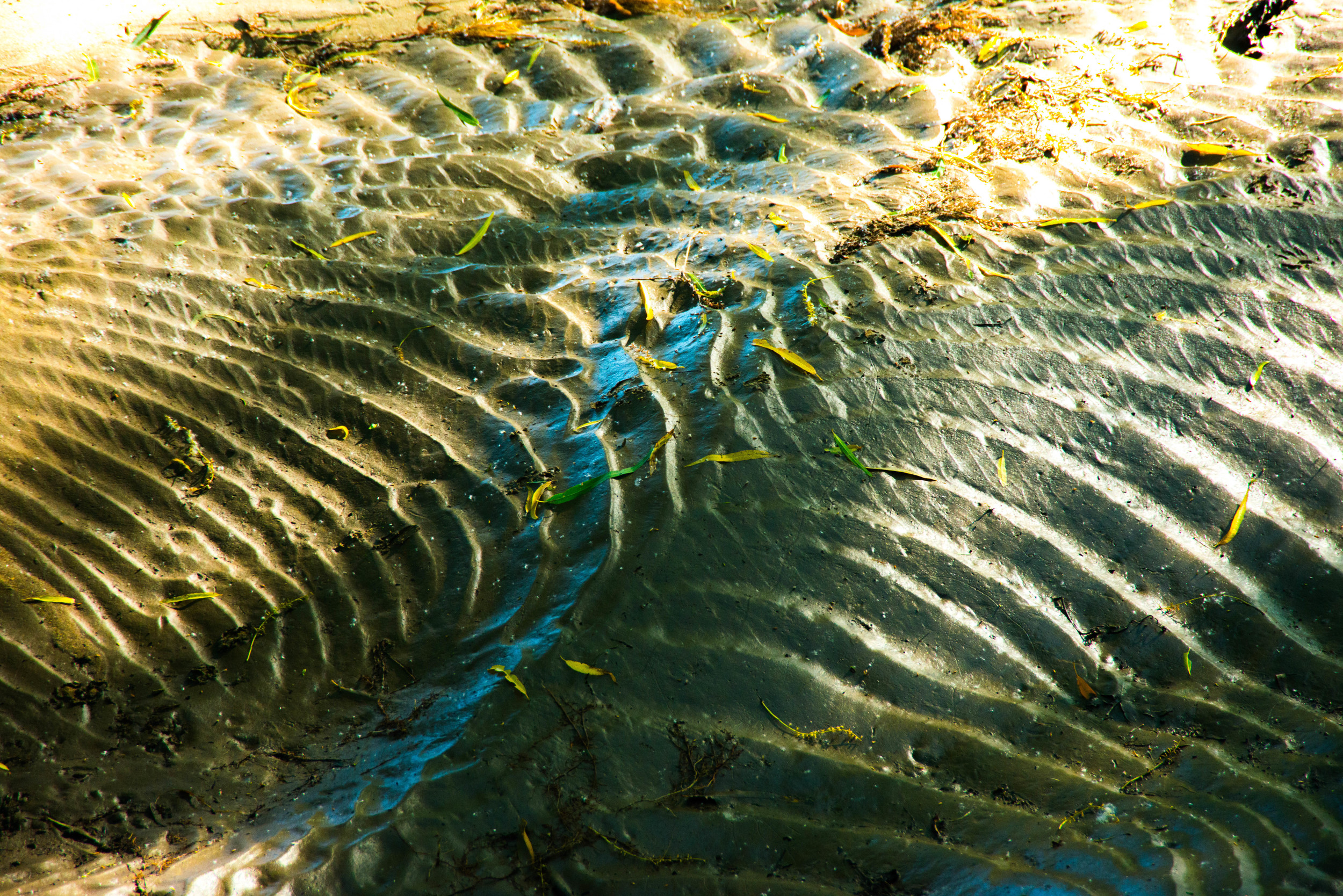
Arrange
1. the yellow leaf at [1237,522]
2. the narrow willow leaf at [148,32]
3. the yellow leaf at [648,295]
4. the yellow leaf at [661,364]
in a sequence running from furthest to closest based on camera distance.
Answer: the narrow willow leaf at [148,32] < the yellow leaf at [648,295] < the yellow leaf at [661,364] < the yellow leaf at [1237,522]

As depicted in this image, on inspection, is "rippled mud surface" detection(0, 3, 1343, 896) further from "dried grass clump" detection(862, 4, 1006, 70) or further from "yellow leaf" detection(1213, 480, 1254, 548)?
"dried grass clump" detection(862, 4, 1006, 70)

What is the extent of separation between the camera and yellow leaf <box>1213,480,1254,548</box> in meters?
2.53

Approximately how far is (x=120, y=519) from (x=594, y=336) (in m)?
2.01

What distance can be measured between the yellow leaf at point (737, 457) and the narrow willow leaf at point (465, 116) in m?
2.84

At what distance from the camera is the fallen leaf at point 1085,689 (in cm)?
228

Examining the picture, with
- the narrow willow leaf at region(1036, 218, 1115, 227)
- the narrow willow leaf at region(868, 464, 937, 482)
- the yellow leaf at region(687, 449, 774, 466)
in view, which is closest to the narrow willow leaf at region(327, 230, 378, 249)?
the yellow leaf at region(687, 449, 774, 466)

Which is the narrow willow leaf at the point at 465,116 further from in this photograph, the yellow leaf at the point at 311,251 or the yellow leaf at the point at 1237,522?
the yellow leaf at the point at 1237,522

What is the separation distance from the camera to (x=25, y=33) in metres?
5.34

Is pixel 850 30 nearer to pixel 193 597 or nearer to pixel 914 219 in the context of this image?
pixel 914 219

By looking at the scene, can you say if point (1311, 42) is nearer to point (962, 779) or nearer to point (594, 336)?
point (594, 336)

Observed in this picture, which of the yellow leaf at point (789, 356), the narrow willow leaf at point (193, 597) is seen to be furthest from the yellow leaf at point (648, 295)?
the narrow willow leaf at point (193, 597)

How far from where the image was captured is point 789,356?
282 centimetres

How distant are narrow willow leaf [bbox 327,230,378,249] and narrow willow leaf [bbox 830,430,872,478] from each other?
2664 mm

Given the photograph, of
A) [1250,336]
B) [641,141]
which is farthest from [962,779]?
[641,141]
